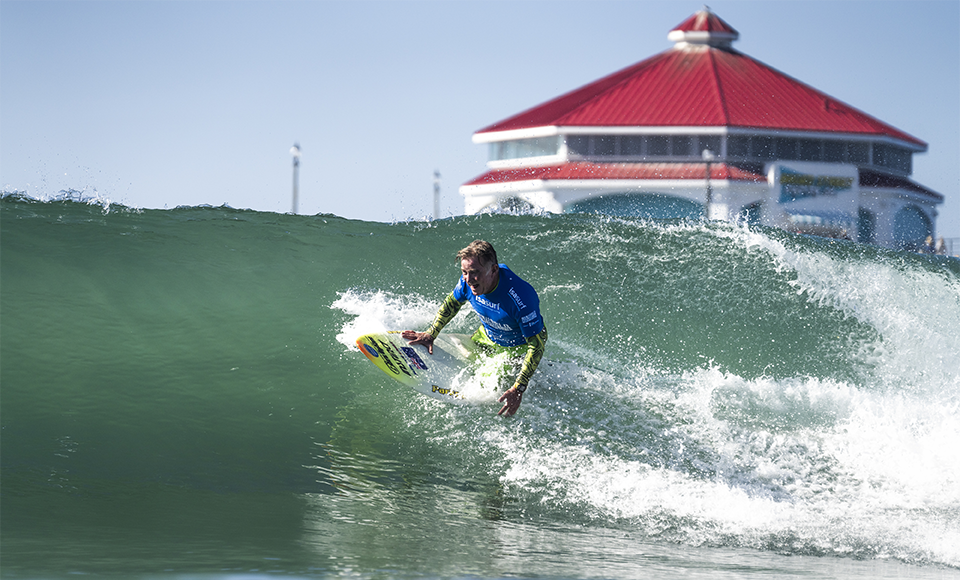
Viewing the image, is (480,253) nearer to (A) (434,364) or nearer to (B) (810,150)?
(A) (434,364)

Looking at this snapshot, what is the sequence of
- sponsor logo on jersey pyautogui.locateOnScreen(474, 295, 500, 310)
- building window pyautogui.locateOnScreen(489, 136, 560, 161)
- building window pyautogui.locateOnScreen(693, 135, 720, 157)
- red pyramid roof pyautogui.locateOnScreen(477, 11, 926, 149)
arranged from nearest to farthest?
sponsor logo on jersey pyautogui.locateOnScreen(474, 295, 500, 310)
building window pyautogui.locateOnScreen(693, 135, 720, 157)
red pyramid roof pyautogui.locateOnScreen(477, 11, 926, 149)
building window pyautogui.locateOnScreen(489, 136, 560, 161)

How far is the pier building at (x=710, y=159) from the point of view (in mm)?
42375

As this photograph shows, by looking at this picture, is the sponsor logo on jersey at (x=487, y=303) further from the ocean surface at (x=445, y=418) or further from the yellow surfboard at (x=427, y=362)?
the ocean surface at (x=445, y=418)

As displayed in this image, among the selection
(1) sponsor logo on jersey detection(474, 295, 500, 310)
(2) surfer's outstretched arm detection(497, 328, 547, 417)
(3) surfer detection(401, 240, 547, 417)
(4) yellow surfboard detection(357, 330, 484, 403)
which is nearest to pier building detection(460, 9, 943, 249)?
(4) yellow surfboard detection(357, 330, 484, 403)

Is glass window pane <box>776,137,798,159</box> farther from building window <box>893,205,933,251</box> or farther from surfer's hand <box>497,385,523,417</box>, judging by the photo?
surfer's hand <box>497,385,523,417</box>

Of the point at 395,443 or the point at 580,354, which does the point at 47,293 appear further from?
the point at 580,354

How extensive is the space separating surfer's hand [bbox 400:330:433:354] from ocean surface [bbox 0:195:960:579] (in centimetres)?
48

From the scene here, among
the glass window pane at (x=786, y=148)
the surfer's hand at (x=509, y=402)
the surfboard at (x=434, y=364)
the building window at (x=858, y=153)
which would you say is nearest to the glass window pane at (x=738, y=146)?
the glass window pane at (x=786, y=148)

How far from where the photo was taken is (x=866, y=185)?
44.2 meters

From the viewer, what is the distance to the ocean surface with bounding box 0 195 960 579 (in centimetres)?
398

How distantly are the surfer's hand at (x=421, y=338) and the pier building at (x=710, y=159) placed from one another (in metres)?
35.7

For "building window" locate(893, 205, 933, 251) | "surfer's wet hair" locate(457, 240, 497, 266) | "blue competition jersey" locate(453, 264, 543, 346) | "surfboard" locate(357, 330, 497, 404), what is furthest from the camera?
"building window" locate(893, 205, 933, 251)

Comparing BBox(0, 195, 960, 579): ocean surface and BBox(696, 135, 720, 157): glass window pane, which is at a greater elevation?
BBox(696, 135, 720, 157): glass window pane

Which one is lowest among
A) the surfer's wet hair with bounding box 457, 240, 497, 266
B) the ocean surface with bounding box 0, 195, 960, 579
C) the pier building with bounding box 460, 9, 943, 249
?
the ocean surface with bounding box 0, 195, 960, 579
